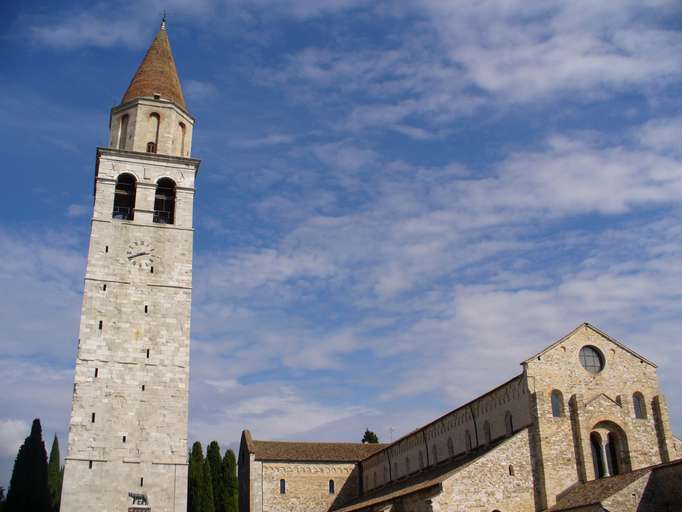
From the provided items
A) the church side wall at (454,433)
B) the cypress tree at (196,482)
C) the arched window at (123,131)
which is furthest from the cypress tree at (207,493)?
the arched window at (123,131)

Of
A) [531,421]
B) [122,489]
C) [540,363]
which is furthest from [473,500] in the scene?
[122,489]

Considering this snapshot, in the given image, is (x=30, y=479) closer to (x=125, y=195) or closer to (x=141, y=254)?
(x=141, y=254)

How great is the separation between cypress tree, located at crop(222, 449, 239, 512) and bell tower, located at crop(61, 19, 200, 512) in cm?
1727

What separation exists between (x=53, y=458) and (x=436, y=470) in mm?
36899

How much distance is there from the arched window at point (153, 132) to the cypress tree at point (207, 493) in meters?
22.1

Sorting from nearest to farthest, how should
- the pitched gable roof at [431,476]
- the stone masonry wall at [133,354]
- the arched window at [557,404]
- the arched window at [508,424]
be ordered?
the pitched gable roof at [431,476] → the arched window at [557,404] → the arched window at [508,424] → the stone masonry wall at [133,354]

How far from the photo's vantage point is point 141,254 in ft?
99.2

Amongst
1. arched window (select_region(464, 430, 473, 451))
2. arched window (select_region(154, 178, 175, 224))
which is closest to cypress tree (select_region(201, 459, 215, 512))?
arched window (select_region(154, 178, 175, 224))

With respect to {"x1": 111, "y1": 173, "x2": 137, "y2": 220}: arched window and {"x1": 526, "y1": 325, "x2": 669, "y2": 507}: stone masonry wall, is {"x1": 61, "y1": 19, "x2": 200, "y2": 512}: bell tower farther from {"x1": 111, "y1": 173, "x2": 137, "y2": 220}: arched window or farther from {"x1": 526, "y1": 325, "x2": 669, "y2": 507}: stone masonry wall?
{"x1": 526, "y1": 325, "x2": 669, "y2": 507}: stone masonry wall

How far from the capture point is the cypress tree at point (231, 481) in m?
42.7

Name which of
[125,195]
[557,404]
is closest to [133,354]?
[125,195]

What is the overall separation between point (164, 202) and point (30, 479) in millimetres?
21137

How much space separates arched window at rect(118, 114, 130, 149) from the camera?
32656 mm

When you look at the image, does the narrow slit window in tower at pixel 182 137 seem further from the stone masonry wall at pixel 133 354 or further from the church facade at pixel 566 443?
the church facade at pixel 566 443
